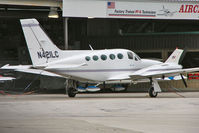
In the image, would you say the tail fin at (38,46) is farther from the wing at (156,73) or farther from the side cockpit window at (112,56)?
the wing at (156,73)

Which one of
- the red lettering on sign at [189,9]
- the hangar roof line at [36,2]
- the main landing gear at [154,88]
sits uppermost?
the hangar roof line at [36,2]

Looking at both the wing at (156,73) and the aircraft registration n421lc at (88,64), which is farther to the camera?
the wing at (156,73)

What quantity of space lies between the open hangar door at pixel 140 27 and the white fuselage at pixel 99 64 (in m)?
5.16

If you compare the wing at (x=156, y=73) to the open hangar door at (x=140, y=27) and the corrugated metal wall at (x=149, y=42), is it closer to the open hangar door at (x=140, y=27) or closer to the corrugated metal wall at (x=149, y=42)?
the open hangar door at (x=140, y=27)

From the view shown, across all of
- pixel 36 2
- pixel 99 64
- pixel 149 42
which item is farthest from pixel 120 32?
pixel 99 64

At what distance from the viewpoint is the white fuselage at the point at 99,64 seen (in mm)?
21094

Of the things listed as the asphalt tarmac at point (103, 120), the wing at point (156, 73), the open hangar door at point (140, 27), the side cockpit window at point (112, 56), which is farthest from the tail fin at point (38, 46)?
the asphalt tarmac at point (103, 120)

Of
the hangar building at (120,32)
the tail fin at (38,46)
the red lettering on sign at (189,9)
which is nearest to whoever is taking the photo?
the tail fin at (38,46)

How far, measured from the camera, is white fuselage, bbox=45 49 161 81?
21.1 meters

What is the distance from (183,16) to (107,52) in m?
8.55

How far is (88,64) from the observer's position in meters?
21.6

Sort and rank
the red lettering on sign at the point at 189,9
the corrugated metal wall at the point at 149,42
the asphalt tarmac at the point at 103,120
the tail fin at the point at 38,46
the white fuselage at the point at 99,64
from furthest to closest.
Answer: the corrugated metal wall at the point at 149,42
the red lettering on sign at the point at 189,9
the tail fin at the point at 38,46
the white fuselage at the point at 99,64
the asphalt tarmac at the point at 103,120

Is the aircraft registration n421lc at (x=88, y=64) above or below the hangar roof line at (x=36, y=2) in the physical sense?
below

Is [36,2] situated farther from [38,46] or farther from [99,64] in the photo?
[99,64]
